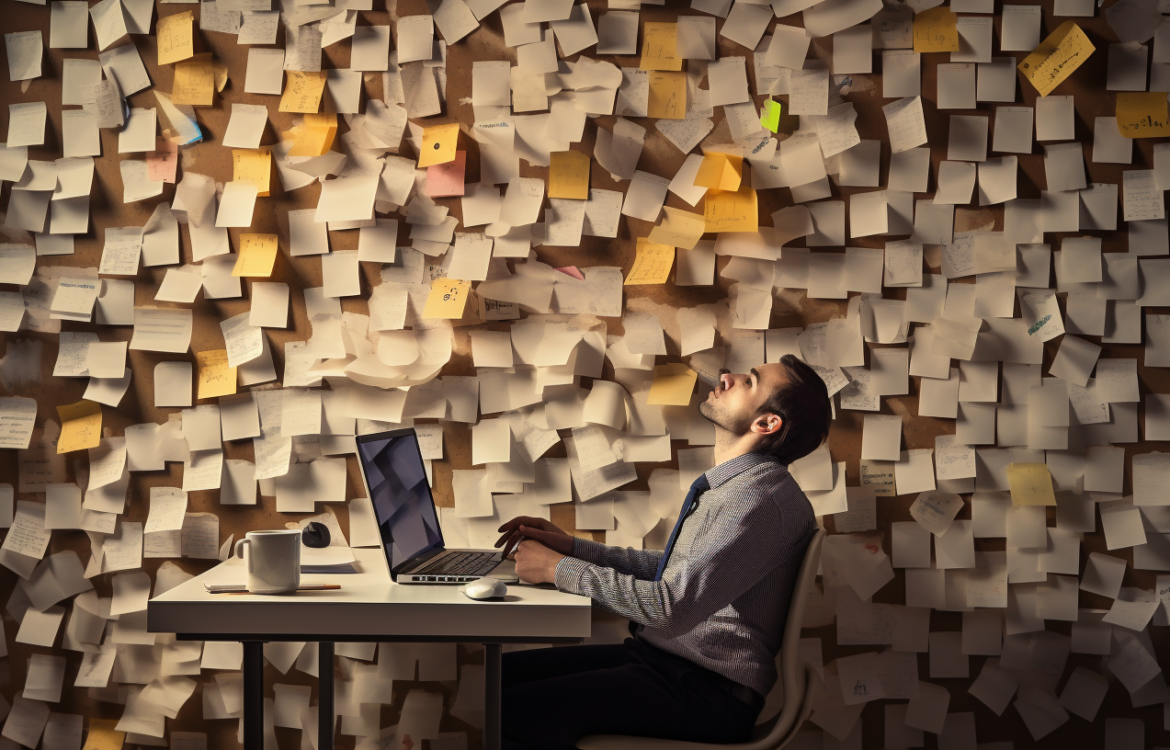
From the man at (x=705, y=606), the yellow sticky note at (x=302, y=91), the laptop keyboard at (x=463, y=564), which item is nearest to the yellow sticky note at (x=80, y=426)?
the yellow sticky note at (x=302, y=91)

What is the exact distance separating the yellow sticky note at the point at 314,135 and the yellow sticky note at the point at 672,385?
101 centimetres

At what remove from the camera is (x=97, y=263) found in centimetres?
213

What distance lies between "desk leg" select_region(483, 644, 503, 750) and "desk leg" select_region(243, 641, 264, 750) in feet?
1.34

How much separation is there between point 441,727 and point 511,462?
0.70m

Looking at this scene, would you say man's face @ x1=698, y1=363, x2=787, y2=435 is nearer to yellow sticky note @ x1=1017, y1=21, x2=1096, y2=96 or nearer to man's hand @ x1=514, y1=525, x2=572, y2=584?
man's hand @ x1=514, y1=525, x2=572, y2=584

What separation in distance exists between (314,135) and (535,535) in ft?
3.75

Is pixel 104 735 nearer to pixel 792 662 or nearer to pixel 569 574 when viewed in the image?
pixel 569 574

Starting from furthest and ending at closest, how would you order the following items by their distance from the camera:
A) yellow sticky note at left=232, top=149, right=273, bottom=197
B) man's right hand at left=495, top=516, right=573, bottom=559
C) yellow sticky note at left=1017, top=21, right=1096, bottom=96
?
yellow sticky note at left=232, top=149, right=273, bottom=197, yellow sticky note at left=1017, top=21, right=1096, bottom=96, man's right hand at left=495, top=516, right=573, bottom=559

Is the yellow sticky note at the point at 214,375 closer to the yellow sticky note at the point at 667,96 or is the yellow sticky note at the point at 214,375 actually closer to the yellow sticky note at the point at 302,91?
the yellow sticky note at the point at 302,91

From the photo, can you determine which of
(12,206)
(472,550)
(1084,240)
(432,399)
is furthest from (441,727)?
(1084,240)

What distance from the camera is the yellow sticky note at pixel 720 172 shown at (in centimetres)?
199

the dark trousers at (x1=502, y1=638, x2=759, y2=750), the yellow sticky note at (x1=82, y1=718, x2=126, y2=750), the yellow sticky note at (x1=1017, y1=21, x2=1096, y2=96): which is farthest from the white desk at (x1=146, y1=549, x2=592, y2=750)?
the yellow sticky note at (x1=1017, y1=21, x2=1096, y2=96)

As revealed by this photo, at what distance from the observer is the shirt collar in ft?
5.43

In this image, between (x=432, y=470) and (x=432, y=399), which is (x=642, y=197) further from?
(x=432, y=470)
